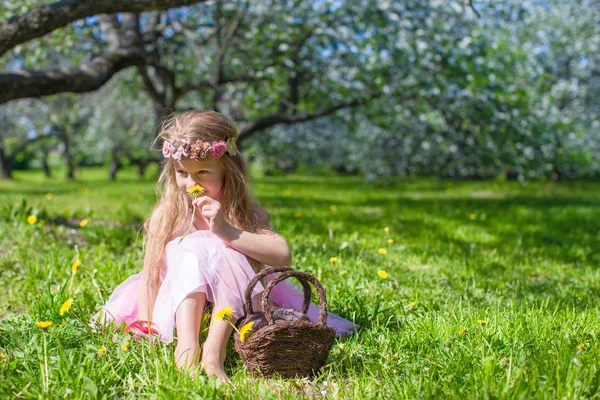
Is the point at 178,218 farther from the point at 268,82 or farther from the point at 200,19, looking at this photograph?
the point at 200,19

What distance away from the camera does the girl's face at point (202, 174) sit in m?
2.56

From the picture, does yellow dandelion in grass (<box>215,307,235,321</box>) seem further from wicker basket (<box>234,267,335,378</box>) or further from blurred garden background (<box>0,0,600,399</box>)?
blurred garden background (<box>0,0,600,399</box>)

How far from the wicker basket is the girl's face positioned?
642 mm

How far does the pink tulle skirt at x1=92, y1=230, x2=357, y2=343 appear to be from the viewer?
7.60 feet

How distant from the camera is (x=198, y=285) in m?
2.27

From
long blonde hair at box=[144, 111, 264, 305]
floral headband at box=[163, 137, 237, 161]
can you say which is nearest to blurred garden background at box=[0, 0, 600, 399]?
long blonde hair at box=[144, 111, 264, 305]

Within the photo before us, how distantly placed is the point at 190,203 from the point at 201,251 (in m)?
0.39

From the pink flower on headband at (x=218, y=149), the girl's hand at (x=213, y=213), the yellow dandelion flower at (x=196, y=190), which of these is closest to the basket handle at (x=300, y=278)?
the girl's hand at (x=213, y=213)

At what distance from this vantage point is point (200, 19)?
902 centimetres

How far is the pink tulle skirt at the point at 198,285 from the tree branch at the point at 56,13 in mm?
2574

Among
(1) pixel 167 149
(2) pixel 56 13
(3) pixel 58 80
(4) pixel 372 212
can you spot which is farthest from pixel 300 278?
(4) pixel 372 212

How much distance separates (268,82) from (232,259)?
6776 millimetres

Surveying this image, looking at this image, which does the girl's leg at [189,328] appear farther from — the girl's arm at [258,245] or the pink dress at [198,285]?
the girl's arm at [258,245]

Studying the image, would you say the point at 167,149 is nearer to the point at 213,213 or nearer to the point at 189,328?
the point at 213,213
